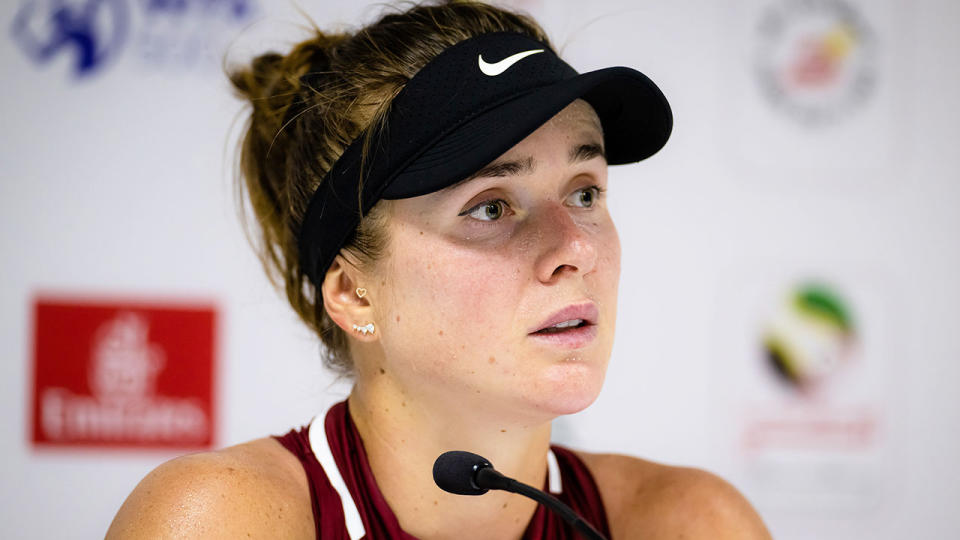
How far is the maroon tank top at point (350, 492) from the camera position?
3.72ft

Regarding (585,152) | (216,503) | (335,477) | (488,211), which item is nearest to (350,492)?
(335,477)

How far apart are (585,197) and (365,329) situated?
1.08 ft

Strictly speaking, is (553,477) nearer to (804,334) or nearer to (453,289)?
(453,289)

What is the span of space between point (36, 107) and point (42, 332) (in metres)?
0.49

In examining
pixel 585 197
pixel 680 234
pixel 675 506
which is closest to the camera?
pixel 585 197

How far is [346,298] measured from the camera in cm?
118

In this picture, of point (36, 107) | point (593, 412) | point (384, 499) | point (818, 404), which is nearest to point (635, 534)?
point (384, 499)

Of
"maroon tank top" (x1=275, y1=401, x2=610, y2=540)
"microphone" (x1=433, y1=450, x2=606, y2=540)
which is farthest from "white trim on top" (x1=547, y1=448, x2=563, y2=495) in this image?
"microphone" (x1=433, y1=450, x2=606, y2=540)

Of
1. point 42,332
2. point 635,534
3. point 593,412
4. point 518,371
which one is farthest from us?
point 593,412

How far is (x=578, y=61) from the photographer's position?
2.07 m

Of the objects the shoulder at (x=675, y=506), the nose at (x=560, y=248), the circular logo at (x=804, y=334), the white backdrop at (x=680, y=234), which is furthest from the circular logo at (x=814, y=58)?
the nose at (x=560, y=248)

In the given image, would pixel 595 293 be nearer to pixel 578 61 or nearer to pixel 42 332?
pixel 578 61

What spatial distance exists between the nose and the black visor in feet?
0.38

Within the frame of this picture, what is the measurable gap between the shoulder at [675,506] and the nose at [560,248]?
434mm
